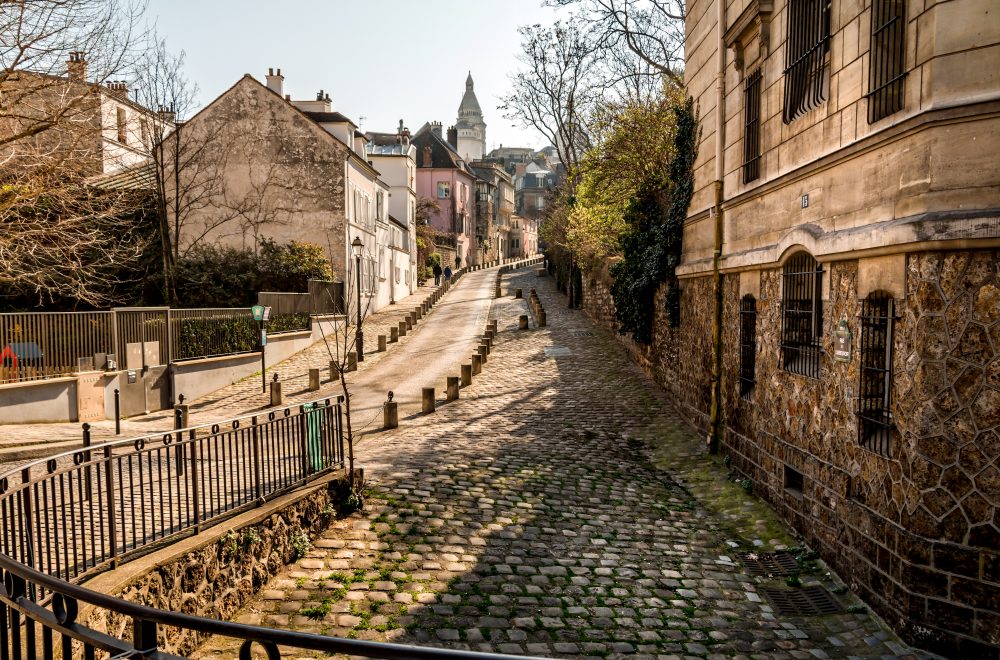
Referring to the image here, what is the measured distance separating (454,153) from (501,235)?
18.3 metres

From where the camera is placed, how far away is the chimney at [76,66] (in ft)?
42.8

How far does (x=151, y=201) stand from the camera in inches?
1117

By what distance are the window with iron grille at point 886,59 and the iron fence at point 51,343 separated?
1605cm

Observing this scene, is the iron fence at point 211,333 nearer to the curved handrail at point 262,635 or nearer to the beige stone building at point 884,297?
the beige stone building at point 884,297

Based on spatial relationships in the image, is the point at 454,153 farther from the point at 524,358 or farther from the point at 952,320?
the point at 952,320

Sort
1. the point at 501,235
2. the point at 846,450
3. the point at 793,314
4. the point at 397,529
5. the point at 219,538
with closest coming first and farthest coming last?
1. the point at 219,538
2. the point at 846,450
3. the point at 397,529
4. the point at 793,314
5. the point at 501,235

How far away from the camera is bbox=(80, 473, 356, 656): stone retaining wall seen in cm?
547

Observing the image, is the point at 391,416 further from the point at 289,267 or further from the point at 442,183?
the point at 442,183

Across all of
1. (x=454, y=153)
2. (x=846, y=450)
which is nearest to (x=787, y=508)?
(x=846, y=450)

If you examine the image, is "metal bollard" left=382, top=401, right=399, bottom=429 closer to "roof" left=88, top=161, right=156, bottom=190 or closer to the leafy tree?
the leafy tree

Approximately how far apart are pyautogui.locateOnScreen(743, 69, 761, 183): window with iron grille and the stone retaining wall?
8.24 m

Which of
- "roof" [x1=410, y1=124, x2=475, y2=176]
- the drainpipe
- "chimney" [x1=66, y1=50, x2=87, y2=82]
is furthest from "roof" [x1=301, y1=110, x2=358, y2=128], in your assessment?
"roof" [x1=410, y1=124, x2=475, y2=176]

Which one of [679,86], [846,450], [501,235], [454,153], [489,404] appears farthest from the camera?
[501,235]

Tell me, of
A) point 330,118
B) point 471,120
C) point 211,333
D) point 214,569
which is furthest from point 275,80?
point 471,120
